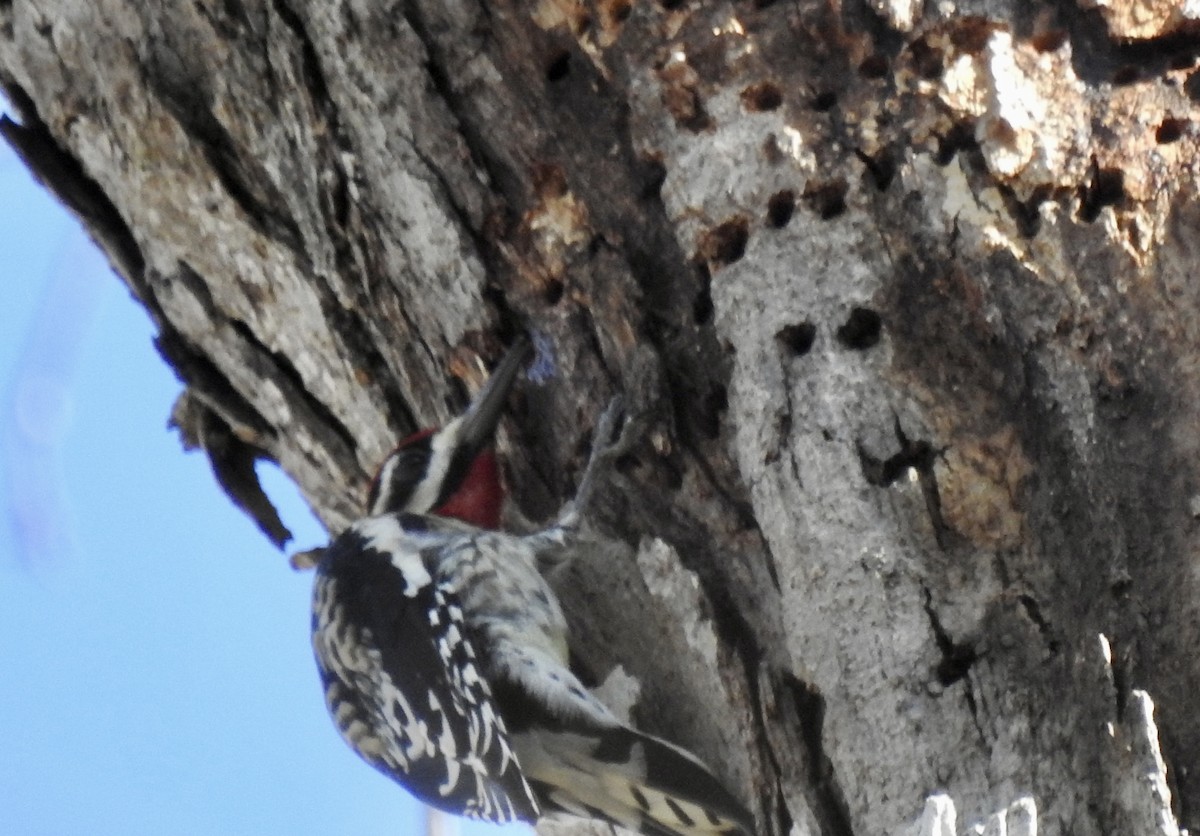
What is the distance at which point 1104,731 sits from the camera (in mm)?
1808

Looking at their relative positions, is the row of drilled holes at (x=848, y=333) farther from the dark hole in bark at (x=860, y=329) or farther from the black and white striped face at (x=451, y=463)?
the black and white striped face at (x=451, y=463)

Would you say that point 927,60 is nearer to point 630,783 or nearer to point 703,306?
point 703,306

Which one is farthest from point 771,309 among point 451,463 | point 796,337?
point 451,463

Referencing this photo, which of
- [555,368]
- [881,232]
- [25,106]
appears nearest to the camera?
[881,232]

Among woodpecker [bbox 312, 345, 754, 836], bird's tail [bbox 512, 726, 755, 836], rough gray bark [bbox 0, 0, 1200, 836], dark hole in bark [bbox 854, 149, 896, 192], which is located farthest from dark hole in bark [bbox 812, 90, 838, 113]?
bird's tail [bbox 512, 726, 755, 836]

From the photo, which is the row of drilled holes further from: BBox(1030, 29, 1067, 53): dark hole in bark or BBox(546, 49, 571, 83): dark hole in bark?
BBox(546, 49, 571, 83): dark hole in bark

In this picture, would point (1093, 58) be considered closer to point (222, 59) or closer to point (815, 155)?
point (815, 155)

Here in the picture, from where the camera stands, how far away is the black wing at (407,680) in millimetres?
2555

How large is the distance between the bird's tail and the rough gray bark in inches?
1.7

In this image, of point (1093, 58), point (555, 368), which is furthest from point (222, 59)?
point (1093, 58)

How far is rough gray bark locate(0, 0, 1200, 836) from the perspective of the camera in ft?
6.33

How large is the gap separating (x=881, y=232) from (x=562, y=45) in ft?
2.09

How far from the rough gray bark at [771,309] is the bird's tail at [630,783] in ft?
0.14

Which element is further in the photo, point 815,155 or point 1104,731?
point 815,155
